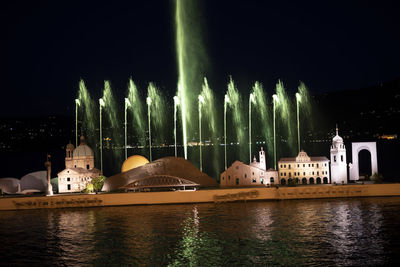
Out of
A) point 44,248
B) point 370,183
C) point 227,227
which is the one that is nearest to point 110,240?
point 44,248

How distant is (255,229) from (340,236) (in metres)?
8.09

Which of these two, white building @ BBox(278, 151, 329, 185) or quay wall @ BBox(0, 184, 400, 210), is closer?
quay wall @ BBox(0, 184, 400, 210)

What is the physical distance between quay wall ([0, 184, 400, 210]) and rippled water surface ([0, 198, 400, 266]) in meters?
1.99

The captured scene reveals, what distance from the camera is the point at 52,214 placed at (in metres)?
58.4

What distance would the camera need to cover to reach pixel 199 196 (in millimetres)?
62750

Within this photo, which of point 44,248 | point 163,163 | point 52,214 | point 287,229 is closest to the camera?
point 44,248

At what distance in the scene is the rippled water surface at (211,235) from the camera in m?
34.2

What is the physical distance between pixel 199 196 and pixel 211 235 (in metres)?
21.1

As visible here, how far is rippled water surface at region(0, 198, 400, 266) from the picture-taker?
34.2 meters

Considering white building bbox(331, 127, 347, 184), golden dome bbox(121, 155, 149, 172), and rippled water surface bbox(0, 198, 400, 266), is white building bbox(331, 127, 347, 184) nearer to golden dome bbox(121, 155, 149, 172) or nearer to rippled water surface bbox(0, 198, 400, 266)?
rippled water surface bbox(0, 198, 400, 266)

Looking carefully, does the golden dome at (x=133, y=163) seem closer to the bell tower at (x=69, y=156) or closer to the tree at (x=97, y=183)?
the tree at (x=97, y=183)

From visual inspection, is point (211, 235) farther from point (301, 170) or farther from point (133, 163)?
point (133, 163)

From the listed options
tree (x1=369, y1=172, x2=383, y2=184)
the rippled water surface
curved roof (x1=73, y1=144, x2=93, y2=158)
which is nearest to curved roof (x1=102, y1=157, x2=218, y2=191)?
the rippled water surface

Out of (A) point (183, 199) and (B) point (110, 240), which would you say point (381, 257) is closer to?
(B) point (110, 240)
